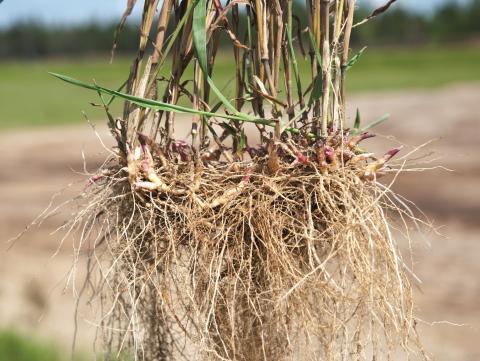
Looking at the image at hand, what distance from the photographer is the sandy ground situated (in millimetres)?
3479

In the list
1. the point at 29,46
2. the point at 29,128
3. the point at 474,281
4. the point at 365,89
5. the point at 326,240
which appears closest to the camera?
the point at 326,240

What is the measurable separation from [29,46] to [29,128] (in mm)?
40722

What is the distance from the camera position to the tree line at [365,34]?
43688mm

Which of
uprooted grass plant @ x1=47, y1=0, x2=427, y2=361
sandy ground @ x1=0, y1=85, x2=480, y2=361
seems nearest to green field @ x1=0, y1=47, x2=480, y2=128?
sandy ground @ x1=0, y1=85, x2=480, y2=361

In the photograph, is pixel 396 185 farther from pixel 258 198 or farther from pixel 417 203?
pixel 258 198

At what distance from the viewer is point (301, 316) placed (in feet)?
3.47

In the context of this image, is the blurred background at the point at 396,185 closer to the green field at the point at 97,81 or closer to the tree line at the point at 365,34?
the green field at the point at 97,81

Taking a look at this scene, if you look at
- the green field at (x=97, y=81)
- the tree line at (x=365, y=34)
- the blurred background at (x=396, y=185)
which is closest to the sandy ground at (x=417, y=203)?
the blurred background at (x=396, y=185)

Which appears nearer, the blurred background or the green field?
the blurred background

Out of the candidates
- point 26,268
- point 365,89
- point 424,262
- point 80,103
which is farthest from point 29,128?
point 424,262

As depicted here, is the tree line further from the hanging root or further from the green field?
the hanging root

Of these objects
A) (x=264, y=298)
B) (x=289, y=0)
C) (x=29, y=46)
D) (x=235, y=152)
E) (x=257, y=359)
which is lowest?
(x=29, y=46)

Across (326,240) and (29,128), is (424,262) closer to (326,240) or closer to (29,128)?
(326,240)

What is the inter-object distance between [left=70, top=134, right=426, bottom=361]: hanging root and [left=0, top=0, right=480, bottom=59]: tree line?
3662 cm
